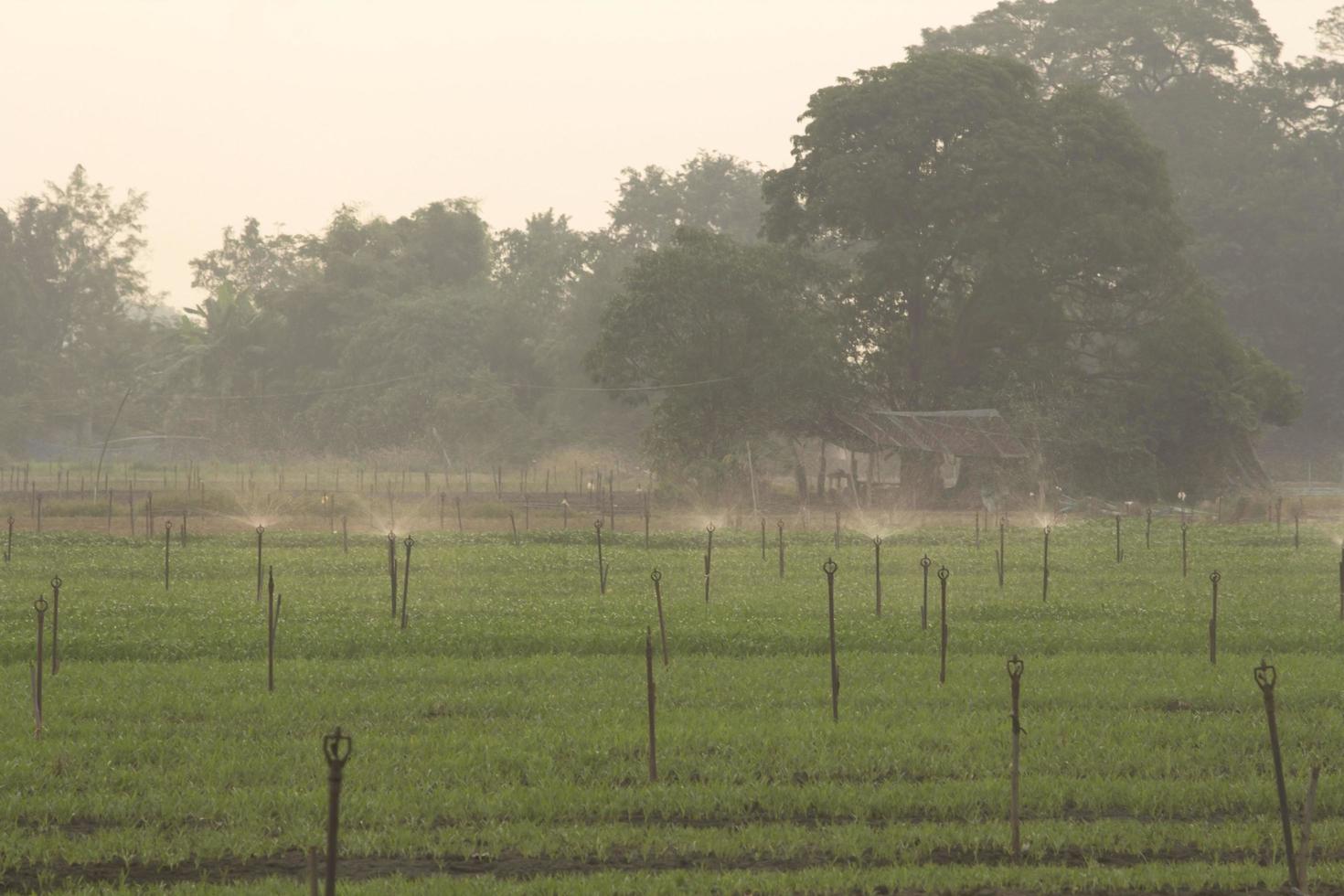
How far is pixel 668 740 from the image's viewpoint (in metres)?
15.5

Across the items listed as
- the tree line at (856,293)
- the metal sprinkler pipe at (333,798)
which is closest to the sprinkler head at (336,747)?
the metal sprinkler pipe at (333,798)

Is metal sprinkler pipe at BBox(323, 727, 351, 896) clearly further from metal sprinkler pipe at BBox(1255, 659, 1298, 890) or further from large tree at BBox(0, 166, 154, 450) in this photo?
large tree at BBox(0, 166, 154, 450)

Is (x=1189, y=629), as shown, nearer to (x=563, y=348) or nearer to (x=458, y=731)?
(x=458, y=731)

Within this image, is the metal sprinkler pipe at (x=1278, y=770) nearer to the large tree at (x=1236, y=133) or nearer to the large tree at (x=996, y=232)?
the large tree at (x=996, y=232)

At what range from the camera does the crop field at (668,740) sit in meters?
11.8

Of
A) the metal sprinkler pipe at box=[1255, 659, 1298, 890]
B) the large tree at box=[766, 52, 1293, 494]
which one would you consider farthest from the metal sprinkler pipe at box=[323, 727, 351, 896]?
the large tree at box=[766, 52, 1293, 494]

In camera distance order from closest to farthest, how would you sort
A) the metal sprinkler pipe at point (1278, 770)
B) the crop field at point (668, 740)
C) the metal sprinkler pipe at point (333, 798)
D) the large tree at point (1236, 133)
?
the metal sprinkler pipe at point (333, 798), the metal sprinkler pipe at point (1278, 770), the crop field at point (668, 740), the large tree at point (1236, 133)

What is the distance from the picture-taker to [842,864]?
11.7m

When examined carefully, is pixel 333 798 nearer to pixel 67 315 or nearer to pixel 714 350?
pixel 714 350

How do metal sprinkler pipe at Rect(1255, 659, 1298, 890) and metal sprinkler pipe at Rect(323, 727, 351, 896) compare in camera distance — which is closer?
metal sprinkler pipe at Rect(323, 727, 351, 896)

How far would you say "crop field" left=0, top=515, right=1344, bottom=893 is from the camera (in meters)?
11.8

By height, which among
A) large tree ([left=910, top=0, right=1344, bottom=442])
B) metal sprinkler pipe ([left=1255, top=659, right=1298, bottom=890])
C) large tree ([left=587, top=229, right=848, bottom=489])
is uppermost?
large tree ([left=910, top=0, right=1344, bottom=442])

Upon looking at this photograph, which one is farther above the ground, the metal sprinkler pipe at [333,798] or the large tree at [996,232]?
the large tree at [996,232]

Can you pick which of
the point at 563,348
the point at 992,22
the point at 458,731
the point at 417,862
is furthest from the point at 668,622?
the point at 992,22
